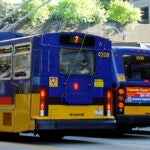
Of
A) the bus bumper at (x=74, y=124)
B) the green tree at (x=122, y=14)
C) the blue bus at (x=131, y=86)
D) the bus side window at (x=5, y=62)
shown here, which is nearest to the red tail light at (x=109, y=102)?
the bus bumper at (x=74, y=124)

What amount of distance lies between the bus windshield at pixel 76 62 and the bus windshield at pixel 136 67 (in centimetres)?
197

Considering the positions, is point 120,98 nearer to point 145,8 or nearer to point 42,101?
point 42,101

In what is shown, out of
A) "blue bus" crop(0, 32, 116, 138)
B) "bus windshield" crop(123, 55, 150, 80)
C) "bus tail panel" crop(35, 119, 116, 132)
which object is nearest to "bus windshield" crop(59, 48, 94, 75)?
"blue bus" crop(0, 32, 116, 138)

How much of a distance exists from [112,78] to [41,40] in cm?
295

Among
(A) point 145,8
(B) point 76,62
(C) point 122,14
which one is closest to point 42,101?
(B) point 76,62

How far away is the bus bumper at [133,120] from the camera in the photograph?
15.5 m

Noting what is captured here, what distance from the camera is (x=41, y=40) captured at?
13.3m

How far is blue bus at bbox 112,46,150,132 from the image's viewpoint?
15.5 meters

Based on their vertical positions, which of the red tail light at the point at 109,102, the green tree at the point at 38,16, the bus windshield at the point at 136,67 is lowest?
the red tail light at the point at 109,102

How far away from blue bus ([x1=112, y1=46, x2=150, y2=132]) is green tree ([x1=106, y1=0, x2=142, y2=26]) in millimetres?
54511

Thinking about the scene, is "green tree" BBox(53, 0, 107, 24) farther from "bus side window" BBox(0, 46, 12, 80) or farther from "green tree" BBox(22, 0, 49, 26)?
"bus side window" BBox(0, 46, 12, 80)

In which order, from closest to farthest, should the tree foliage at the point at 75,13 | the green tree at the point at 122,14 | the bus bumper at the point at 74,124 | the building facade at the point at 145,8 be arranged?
1. the bus bumper at the point at 74,124
2. the tree foliage at the point at 75,13
3. the green tree at the point at 122,14
4. the building facade at the point at 145,8

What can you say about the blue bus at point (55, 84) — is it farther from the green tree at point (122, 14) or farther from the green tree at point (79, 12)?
the green tree at point (122, 14)

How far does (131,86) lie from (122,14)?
204ft
